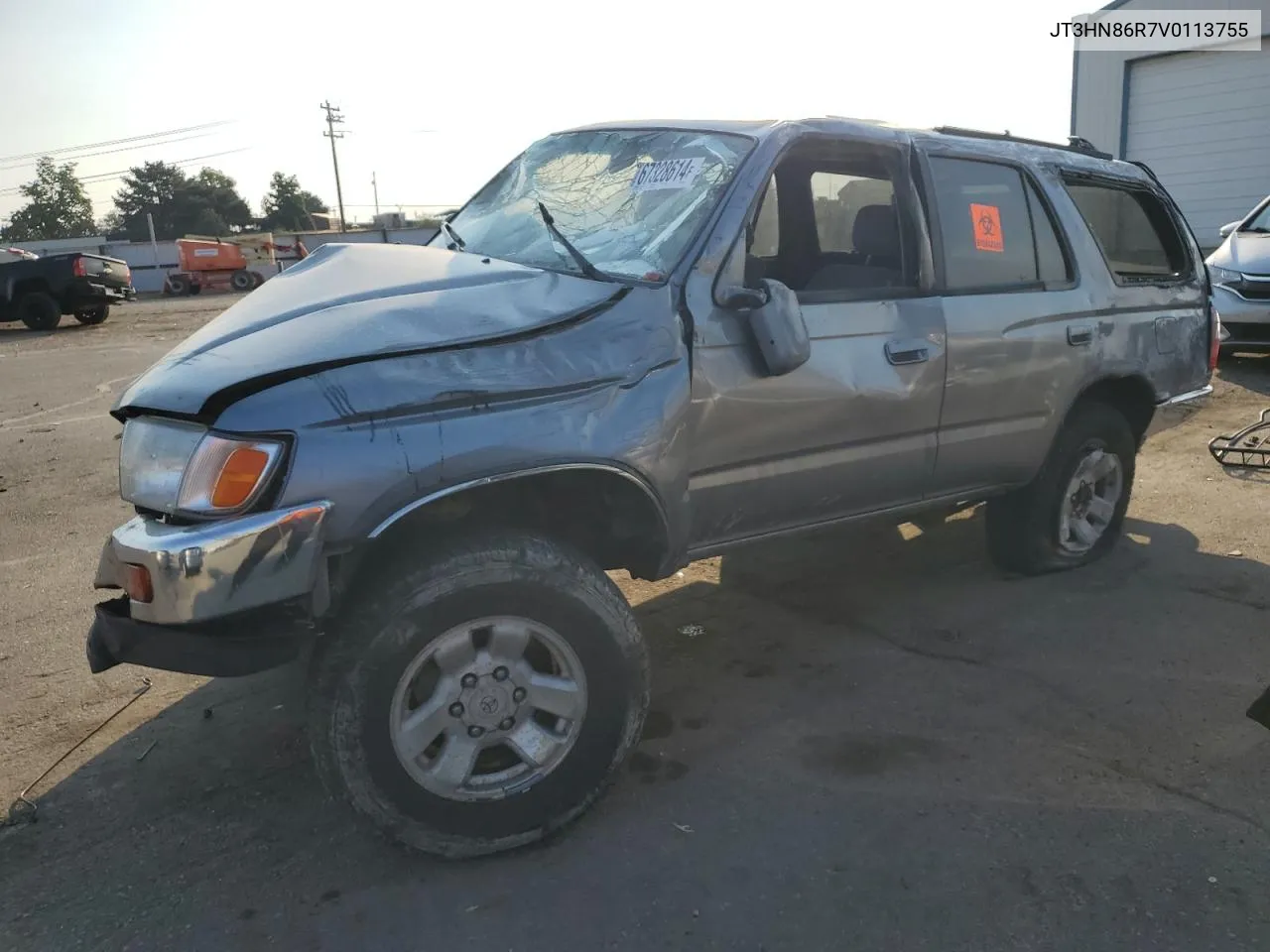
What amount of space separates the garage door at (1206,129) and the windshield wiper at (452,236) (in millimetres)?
16209

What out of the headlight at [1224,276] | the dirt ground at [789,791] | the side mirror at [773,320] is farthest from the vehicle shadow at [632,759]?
the headlight at [1224,276]

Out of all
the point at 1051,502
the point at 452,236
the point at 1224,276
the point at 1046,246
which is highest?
the point at 452,236

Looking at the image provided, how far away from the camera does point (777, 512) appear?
3350mm

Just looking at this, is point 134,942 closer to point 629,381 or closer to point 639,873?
point 639,873

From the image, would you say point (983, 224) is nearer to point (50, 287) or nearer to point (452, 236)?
point (452, 236)

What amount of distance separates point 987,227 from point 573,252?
5.95 feet

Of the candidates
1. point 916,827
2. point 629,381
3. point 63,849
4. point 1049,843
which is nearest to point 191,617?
point 63,849

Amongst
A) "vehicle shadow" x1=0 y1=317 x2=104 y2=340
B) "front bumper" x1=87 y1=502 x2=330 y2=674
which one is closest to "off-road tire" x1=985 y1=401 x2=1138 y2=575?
"front bumper" x1=87 y1=502 x2=330 y2=674

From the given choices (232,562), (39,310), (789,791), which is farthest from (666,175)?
(39,310)

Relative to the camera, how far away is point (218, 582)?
228 centimetres

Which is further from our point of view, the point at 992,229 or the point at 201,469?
the point at 992,229

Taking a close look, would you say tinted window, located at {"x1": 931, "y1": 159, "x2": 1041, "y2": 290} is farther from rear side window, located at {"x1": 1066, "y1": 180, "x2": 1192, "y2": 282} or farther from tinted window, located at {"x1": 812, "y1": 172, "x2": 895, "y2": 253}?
rear side window, located at {"x1": 1066, "y1": 180, "x2": 1192, "y2": 282}

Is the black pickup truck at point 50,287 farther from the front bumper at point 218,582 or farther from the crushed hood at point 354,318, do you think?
the front bumper at point 218,582

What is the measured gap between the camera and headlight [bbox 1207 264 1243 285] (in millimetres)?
9484
